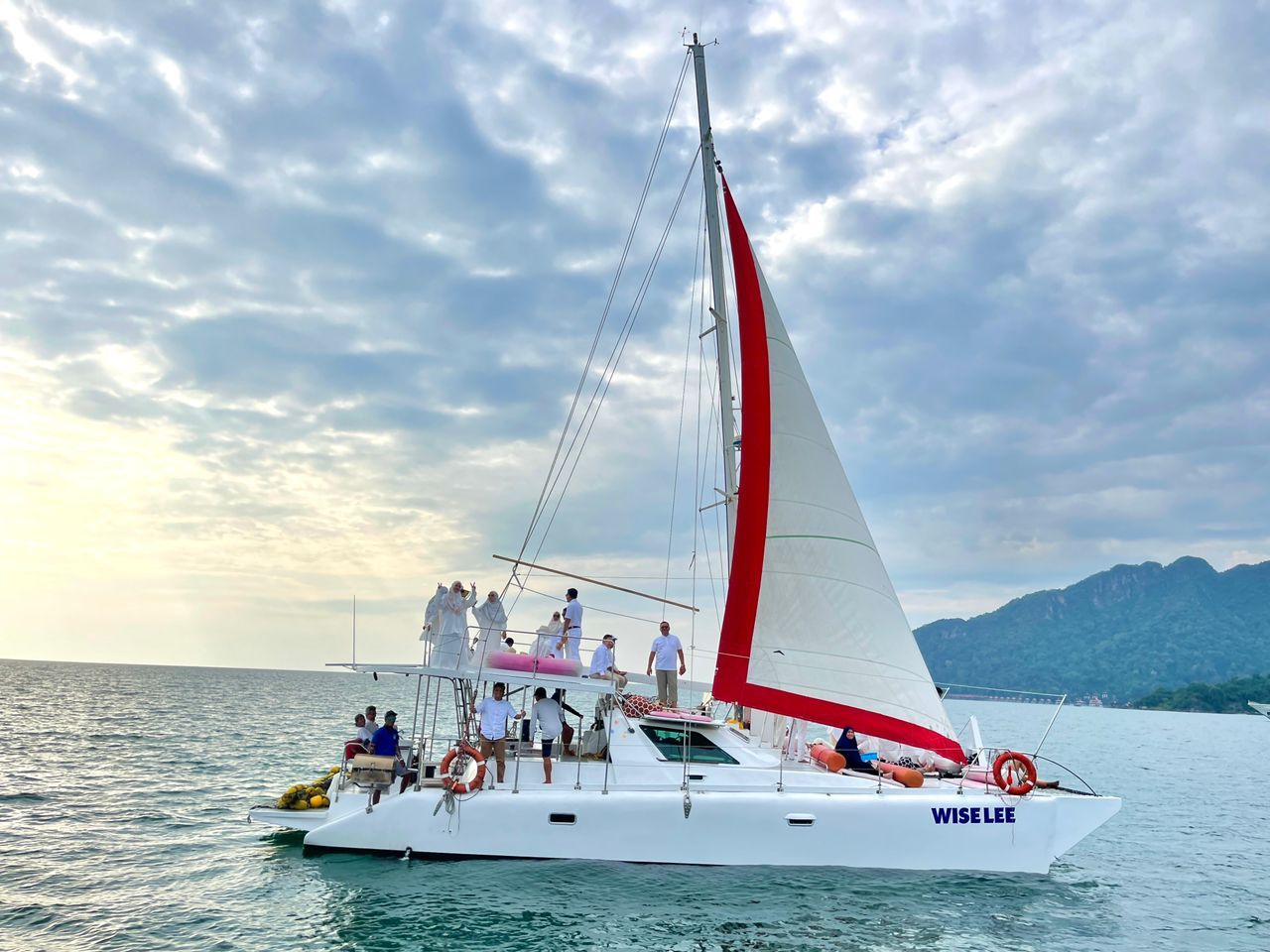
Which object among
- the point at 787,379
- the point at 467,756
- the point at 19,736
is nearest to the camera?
the point at 467,756

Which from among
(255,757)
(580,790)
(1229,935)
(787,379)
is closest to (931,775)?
(1229,935)

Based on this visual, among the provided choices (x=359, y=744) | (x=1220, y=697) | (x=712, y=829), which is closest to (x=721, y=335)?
(x=712, y=829)

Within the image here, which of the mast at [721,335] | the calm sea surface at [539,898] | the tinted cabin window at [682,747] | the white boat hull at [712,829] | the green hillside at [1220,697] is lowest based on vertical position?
the green hillside at [1220,697]

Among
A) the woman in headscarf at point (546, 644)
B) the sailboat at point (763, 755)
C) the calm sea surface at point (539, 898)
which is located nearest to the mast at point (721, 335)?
the sailboat at point (763, 755)

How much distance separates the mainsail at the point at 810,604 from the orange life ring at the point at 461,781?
3.61m

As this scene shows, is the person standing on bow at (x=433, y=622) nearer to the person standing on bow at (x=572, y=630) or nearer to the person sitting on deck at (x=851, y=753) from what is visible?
the person standing on bow at (x=572, y=630)

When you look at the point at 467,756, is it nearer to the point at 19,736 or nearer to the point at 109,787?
the point at 109,787

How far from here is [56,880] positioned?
11539 millimetres

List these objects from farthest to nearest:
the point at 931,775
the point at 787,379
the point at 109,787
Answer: the point at 109,787 → the point at 787,379 → the point at 931,775

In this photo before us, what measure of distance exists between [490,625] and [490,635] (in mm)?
144

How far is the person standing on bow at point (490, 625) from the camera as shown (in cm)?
1216

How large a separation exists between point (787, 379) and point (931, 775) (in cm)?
649

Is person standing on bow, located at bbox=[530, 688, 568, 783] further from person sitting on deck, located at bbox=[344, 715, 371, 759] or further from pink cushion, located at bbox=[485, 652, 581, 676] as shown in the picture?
person sitting on deck, located at bbox=[344, 715, 371, 759]

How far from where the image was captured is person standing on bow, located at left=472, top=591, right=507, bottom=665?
1216 centimetres
